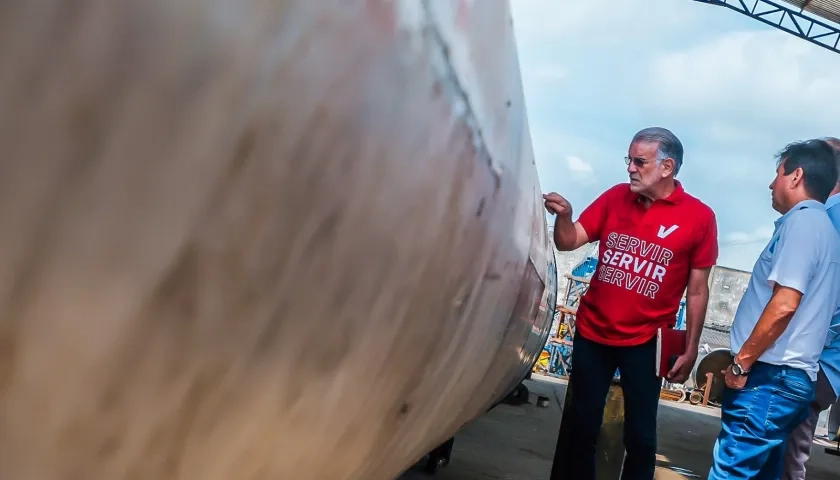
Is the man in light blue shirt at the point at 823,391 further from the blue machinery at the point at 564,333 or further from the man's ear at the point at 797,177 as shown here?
the blue machinery at the point at 564,333

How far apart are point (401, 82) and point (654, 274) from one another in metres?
1.30

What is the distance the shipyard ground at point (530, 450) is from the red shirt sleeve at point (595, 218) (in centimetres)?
77

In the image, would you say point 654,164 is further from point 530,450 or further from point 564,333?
point 564,333

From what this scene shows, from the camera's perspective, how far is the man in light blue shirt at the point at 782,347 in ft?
4.36

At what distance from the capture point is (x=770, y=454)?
1.41 metres

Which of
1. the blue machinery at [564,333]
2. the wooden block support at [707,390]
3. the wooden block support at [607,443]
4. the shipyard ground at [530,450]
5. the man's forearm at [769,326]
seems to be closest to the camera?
the man's forearm at [769,326]

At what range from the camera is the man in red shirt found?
4.91ft

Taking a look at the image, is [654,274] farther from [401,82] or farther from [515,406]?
[515,406]

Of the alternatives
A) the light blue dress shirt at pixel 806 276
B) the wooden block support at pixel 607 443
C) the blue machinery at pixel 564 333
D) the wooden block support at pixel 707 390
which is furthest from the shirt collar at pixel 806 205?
the blue machinery at pixel 564 333

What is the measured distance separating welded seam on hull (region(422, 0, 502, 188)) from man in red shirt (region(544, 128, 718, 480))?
108 cm

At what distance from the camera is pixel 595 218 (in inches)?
63.1

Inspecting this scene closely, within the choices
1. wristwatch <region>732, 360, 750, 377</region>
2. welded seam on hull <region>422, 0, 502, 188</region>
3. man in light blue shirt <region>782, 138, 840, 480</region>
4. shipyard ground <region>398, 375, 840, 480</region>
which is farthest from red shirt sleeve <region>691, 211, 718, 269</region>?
welded seam on hull <region>422, 0, 502, 188</region>

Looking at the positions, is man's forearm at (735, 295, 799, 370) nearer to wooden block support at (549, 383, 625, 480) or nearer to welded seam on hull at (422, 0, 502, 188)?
wooden block support at (549, 383, 625, 480)

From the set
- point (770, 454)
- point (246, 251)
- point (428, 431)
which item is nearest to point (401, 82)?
point (246, 251)
